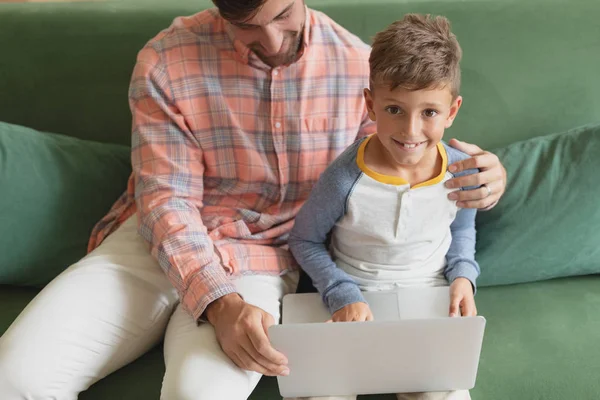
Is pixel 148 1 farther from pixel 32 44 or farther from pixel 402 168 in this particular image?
pixel 402 168

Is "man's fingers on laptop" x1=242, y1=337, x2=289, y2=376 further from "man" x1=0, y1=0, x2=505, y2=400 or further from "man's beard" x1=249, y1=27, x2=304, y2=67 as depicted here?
"man's beard" x1=249, y1=27, x2=304, y2=67

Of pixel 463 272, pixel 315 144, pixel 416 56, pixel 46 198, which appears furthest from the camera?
pixel 46 198

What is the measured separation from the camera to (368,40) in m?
1.44

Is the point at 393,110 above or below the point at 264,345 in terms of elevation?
above

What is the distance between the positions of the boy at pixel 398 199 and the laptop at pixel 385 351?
52 millimetres

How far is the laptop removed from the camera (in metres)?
0.94

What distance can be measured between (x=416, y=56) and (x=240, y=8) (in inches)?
12.3

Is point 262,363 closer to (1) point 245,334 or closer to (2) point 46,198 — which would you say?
(1) point 245,334

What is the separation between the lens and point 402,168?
115 centimetres

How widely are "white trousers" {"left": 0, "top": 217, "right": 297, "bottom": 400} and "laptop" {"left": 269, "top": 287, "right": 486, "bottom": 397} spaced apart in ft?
0.42

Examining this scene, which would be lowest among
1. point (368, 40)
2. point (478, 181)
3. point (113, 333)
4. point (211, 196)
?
point (113, 333)

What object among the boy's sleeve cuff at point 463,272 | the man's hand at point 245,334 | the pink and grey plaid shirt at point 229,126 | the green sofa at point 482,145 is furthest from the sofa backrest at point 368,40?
the man's hand at point 245,334

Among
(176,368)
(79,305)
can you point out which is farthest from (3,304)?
(176,368)

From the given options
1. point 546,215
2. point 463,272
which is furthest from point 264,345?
point 546,215
